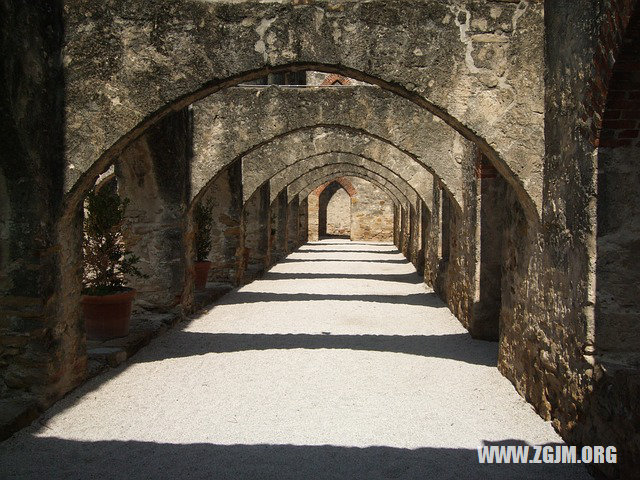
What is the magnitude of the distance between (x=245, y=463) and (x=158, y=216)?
4146mm

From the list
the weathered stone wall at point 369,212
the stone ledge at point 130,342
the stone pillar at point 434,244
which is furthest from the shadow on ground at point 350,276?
the weathered stone wall at point 369,212

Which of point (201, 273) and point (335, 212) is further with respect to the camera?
point (335, 212)

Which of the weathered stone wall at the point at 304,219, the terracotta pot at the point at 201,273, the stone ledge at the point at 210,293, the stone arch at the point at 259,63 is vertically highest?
the stone arch at the point at 259,63

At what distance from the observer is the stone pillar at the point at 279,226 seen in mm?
16344

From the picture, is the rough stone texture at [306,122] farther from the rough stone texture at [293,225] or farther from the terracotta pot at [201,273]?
the rough stone texture at [293,225]

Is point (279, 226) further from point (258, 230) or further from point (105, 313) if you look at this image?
point (105, 313)

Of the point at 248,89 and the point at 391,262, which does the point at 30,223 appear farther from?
the point at 391,262

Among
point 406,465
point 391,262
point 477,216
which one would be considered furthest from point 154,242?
point 391,262

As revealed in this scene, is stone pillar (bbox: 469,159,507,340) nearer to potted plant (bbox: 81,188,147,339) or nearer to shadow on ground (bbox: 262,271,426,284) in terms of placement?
potted plant (bbox: 81,188,147,339)

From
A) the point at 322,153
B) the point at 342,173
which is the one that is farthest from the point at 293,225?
the point at 322,153

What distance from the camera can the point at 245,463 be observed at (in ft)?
10.3

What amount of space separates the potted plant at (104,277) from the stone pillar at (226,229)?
4253 millimetres

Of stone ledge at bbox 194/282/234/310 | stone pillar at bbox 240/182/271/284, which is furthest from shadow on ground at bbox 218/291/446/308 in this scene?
stone pillar at bbox 240/182/271/284

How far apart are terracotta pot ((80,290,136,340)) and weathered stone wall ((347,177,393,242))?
19.7 meters
